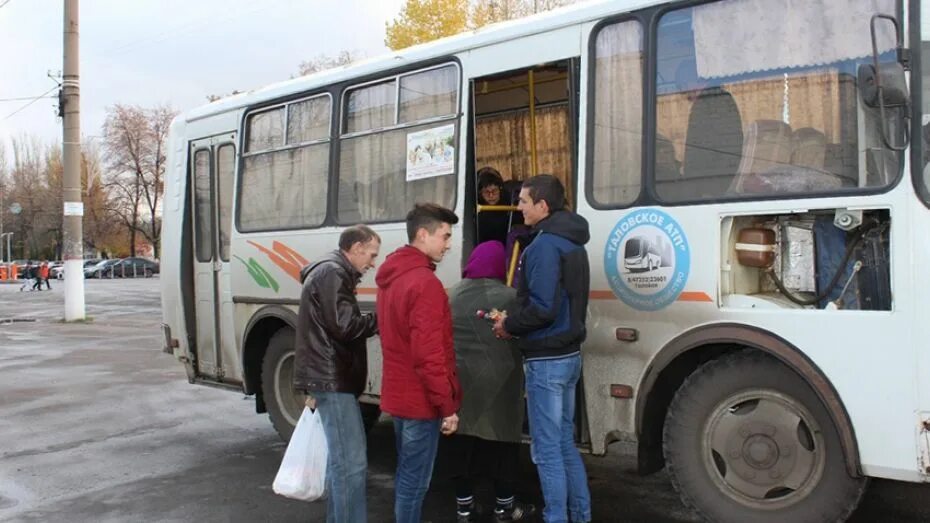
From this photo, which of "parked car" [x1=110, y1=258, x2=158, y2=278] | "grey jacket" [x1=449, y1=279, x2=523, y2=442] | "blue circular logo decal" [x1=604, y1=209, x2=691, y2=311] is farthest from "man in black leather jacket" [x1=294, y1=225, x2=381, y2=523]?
"parked car" [x1=110, y1=258, x2=158, y2=278]

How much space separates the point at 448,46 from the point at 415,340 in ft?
8.30

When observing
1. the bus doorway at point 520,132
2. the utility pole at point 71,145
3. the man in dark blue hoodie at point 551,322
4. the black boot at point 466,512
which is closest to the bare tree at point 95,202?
the utility pole at point 71,145

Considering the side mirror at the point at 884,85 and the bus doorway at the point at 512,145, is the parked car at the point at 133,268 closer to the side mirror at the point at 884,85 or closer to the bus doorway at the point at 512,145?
the bus doorway at the point at 512,145

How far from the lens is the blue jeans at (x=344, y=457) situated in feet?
14.2

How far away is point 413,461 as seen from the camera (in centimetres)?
428

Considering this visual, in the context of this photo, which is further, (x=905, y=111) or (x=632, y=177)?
(x=632, y=177)

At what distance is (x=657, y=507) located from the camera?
5359 mm

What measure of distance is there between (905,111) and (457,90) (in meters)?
2.85

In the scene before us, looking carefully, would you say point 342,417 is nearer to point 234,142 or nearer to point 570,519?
point 570,519

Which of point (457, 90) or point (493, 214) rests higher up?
point (457, 90)

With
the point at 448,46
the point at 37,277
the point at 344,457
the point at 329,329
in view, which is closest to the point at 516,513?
the point at 344,457

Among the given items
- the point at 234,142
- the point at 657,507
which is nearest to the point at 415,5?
the point at 234,142

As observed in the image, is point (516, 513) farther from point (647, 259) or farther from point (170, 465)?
point (170, 465)

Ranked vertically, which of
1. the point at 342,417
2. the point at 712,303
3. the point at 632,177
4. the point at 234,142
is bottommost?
the point at 342,417
